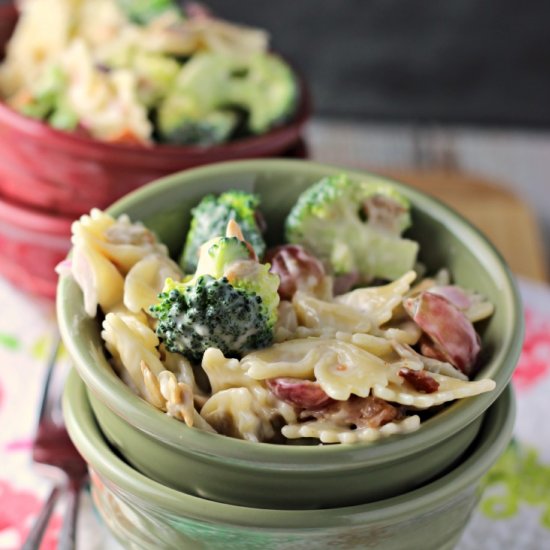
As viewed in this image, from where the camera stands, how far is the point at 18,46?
67.5 inches

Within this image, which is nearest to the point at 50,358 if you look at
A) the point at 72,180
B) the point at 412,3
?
the point at 72,180

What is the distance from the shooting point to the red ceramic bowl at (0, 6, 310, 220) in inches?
56.8

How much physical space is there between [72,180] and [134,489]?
696mm

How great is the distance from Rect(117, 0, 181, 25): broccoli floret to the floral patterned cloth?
516 mm

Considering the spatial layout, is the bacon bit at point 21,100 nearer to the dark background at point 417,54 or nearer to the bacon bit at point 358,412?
the bacon bit at point 358,412

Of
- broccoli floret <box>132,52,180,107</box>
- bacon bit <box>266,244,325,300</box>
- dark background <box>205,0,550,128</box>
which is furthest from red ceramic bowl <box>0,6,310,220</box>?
dark background <box>205,0,550,128</box>

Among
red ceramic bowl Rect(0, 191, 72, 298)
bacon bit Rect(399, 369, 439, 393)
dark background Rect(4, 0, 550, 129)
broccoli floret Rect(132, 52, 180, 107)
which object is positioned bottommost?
dark background Rect(4, 0, 550, 129)

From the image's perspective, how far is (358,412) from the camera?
89 centimetres

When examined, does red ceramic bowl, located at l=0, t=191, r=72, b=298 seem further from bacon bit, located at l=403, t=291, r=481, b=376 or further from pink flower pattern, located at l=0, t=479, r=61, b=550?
bacon bit, located at l=403, t=291, r=481, b=376

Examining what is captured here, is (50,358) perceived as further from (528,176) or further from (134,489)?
(528,176)

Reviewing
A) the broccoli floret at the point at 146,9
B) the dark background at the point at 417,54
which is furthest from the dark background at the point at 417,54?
the broccoli floret at the point at 146,9

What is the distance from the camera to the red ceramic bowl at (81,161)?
144 centimetres

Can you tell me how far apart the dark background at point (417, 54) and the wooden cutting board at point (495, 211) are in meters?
1.14

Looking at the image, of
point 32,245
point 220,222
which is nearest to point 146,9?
point 32,245
